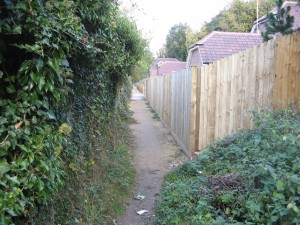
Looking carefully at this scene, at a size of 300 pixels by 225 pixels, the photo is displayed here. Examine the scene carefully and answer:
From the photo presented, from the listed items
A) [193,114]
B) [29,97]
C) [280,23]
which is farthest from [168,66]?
[29,97]

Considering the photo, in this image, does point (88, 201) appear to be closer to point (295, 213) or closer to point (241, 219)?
point (241, 219)

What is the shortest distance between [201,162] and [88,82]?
8.02ft

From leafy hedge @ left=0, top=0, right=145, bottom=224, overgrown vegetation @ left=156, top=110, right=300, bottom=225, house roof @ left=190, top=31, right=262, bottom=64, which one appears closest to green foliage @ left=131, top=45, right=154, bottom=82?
overgrown vegetation @ left=156, top=110, right=300, bottom=225

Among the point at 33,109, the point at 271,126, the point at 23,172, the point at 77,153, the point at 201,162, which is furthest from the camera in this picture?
the point at 201,162

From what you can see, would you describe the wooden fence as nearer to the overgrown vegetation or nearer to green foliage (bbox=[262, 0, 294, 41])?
the overgrown vegetation

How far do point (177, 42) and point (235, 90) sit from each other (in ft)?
182

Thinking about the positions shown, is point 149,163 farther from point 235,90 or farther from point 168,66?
point 168,66

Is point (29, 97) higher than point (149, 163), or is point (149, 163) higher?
point (29, 97)

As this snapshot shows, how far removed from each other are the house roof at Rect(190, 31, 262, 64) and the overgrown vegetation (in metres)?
19.8

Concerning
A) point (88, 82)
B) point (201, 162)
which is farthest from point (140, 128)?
point (88, 82)

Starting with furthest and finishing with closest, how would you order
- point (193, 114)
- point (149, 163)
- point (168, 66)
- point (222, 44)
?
1. point (168, 66)
2. point (222, 44)
3. point (149, 163)
4. point (193, 114)

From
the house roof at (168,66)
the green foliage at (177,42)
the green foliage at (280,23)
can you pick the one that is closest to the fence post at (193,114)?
the green foliage at (280,23)

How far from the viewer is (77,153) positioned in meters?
4.20

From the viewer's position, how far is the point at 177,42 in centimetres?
5988
